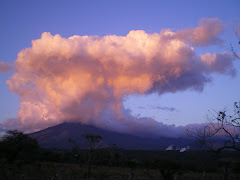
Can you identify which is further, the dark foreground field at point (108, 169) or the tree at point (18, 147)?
the tree at point (18, 147)

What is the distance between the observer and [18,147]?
46625 millimetres

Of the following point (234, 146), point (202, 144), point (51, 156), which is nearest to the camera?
point (234, 146)

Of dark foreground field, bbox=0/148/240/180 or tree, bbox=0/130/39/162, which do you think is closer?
dark foreground field, bbox=0/148/240/180

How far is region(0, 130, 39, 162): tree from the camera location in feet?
140

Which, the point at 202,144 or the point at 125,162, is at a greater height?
the point at 202,144

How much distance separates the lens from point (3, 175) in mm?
18281

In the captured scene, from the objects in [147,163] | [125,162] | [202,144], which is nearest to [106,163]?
[125,162]

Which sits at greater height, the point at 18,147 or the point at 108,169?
the point at 18,147

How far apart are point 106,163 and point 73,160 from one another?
34.0 feet

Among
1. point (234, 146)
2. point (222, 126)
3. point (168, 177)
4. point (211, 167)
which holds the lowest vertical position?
point (211, 167)

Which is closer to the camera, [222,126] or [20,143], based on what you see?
[222,126]

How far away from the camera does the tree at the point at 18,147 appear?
140ft

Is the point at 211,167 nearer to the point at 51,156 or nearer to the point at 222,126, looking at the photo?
the point at 51,156

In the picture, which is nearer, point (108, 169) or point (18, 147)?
point (18, 147)
